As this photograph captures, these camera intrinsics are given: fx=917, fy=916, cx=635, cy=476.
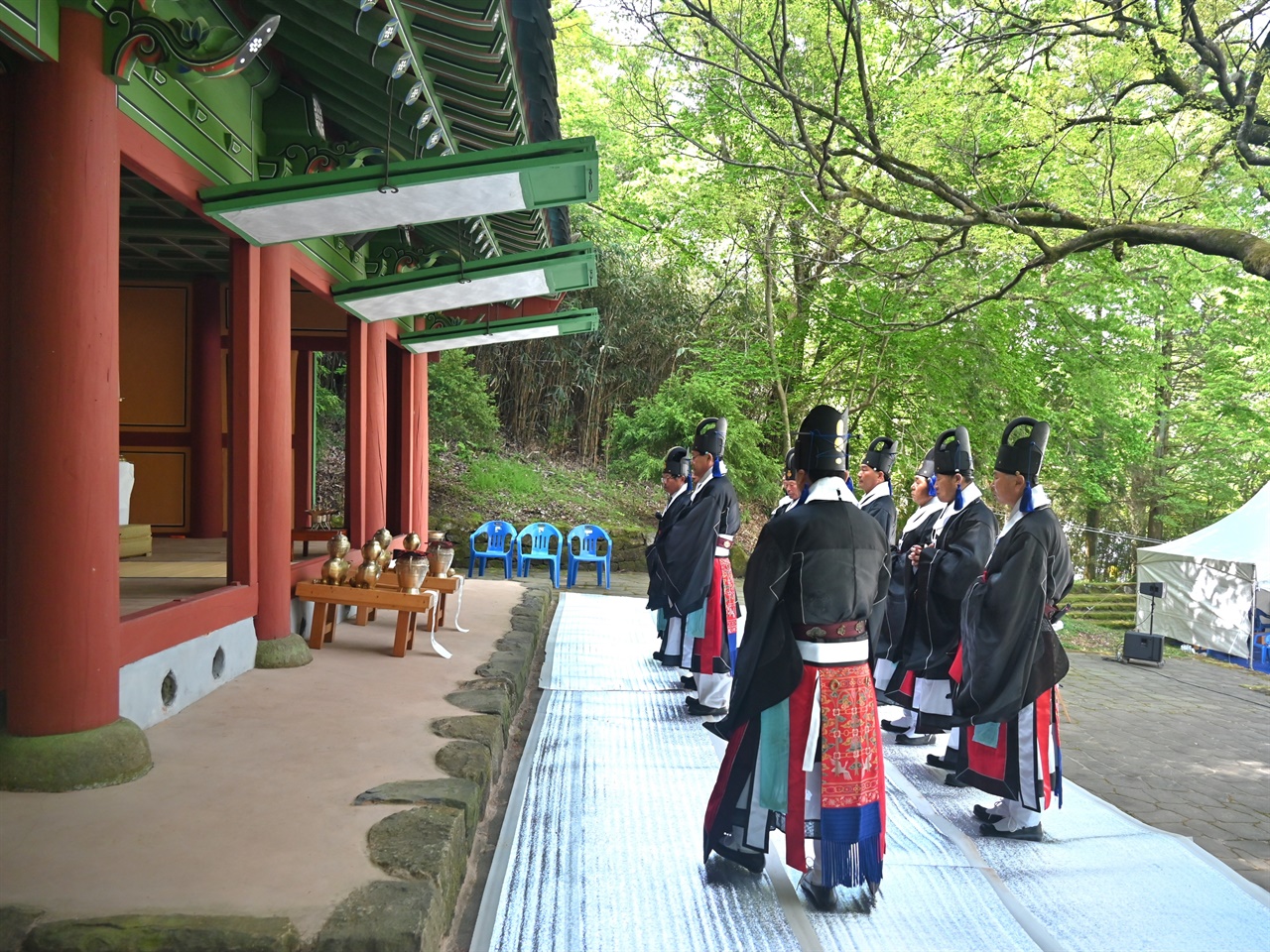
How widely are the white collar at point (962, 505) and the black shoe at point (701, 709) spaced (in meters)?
1.96

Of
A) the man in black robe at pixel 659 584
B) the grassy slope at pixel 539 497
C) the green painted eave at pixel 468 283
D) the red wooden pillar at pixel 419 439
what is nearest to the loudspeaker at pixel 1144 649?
the grassy slope at pixel 539 497

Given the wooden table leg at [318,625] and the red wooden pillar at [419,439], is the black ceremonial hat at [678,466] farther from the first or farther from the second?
the red wooden pillar at [419,439]

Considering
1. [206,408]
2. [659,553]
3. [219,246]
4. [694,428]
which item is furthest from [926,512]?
[694,428]

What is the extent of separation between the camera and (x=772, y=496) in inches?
747

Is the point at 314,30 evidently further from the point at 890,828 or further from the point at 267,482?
the point at 890,828

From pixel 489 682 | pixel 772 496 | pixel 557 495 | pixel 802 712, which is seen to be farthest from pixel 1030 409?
pixel 802 712

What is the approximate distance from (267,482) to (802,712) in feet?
12.3

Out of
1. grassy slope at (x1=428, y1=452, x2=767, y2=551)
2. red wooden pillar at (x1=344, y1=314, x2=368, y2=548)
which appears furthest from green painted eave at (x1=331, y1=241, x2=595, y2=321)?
grassy slope at (x1=428, y1=452, x2=767, y2=551)

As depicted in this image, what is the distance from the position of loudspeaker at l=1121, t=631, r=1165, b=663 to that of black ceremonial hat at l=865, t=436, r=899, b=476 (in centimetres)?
691

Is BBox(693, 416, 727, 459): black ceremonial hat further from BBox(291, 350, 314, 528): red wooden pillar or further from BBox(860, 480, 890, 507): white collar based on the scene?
BBox(291, 350, 314, 528): red wooden pillar

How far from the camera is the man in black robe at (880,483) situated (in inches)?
274

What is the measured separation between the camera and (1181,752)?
6.75 m

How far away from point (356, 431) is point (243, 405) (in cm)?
276

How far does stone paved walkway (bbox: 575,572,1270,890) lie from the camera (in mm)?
4926
